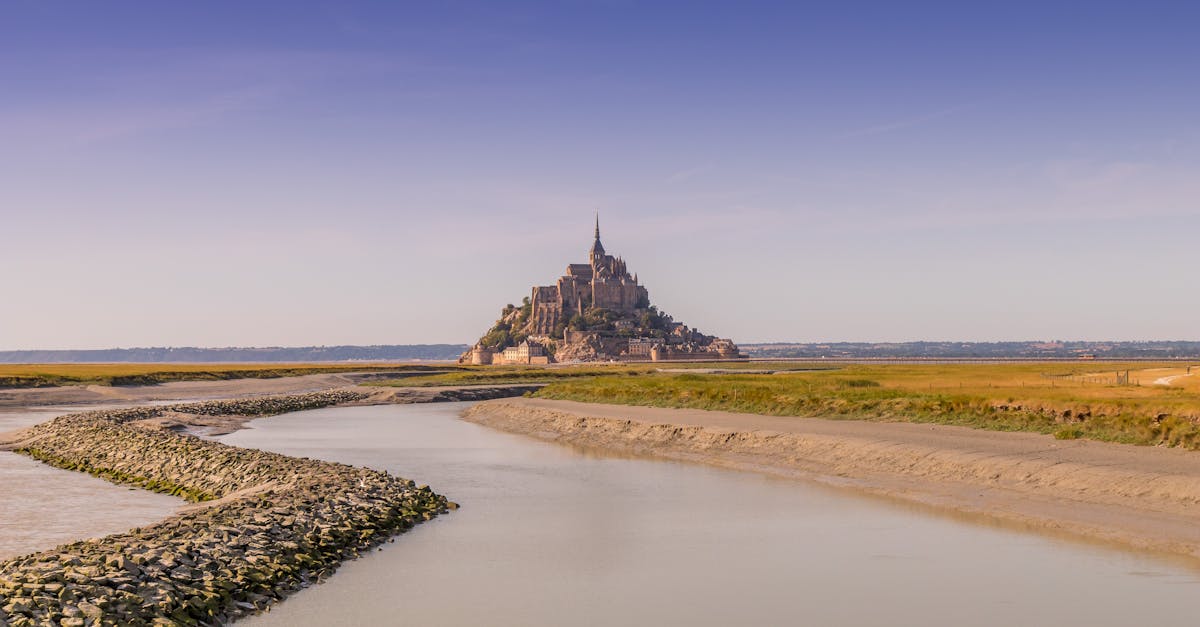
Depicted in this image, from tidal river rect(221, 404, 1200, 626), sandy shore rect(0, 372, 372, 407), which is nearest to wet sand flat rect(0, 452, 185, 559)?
tidal river rect(221, 404, 1200, 626)

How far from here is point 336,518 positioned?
1719cm

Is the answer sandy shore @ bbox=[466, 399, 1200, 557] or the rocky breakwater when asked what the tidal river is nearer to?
the rocky breakwater

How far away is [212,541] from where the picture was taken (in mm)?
14109

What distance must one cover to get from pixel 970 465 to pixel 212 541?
50.3 ft

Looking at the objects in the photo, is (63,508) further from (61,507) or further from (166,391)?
(166,391)

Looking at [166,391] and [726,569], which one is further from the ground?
[166,391]

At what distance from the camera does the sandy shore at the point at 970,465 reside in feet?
55.7

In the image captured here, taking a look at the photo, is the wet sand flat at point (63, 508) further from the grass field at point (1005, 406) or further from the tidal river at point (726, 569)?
the grass field at point (1005, 406)

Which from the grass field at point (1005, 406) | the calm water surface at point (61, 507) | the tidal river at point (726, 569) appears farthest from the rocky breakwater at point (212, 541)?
the grass field at point (1005, 406)

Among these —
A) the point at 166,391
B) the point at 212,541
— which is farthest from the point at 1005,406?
the point at 166,391

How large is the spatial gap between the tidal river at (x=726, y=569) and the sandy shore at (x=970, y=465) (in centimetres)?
120

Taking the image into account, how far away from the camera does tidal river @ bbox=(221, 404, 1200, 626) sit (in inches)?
469

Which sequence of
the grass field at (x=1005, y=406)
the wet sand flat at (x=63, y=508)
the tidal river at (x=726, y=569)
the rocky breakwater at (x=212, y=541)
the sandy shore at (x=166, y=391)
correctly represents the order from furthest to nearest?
the sandy shore at (x=166, y=391)
the grass field at (x=1005, y=406)
the wet sand flat at (x=63, y=508)
the tidal river at (x=726, y=569)
the rocky breakwater at (x=212, y=541)

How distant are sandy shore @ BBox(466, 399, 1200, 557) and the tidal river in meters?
1.20
